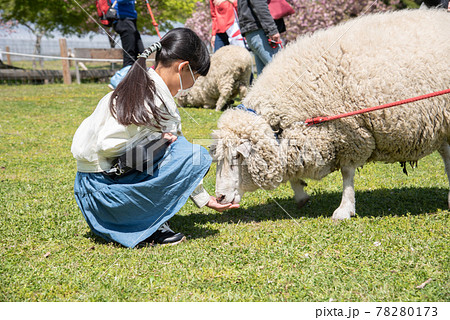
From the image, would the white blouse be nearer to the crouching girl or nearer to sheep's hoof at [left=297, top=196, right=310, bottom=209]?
the crouching girl

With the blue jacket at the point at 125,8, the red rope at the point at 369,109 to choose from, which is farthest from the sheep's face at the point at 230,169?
the blue jacket at the point at 125,8

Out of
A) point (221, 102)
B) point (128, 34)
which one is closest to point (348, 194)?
point (128, 34)

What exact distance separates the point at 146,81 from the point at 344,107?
157 centimetres

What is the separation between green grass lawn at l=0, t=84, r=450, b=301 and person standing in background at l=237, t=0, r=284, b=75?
1.90 m

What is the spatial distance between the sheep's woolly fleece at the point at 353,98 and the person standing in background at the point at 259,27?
1.71m

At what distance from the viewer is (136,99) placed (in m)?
2.88

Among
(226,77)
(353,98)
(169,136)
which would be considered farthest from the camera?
(226,77)

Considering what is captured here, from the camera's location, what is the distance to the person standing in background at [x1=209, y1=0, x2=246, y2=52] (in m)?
8.22

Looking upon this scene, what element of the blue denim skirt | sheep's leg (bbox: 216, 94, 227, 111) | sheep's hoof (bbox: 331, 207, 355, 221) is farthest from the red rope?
sheep's leg (bbox: 216, 94, 227, 111)

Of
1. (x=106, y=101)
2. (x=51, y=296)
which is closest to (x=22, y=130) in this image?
(x=106, y=101)

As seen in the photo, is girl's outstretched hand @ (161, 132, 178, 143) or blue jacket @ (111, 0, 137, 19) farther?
blue jacket @ (111, 0, 137, 19)

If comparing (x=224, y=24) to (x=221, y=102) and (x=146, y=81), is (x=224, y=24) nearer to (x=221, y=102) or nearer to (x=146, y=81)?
(x=221, y=102)

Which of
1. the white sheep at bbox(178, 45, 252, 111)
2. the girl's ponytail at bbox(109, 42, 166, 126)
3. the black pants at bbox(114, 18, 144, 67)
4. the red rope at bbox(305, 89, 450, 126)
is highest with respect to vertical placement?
the black pants at bbox(114, 18, 144, 67)

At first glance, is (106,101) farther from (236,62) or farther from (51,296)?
(236,62)
